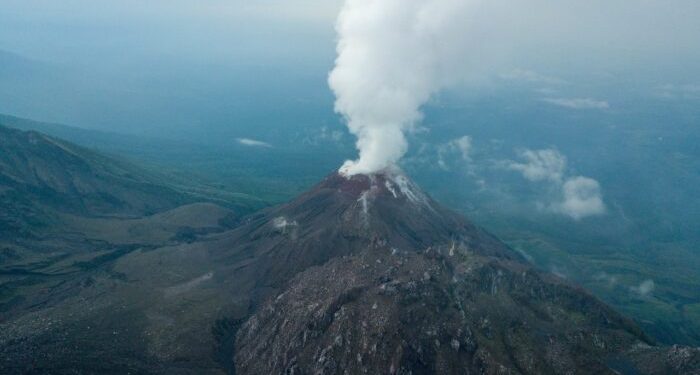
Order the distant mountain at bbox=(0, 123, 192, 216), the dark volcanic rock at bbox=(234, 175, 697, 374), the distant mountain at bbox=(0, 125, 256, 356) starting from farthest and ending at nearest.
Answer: the distant mountain at bbox=(0, 123, 192, 216) → the distant mountain at bbox=(0, 125, 256, 356) → the dark volcanic rock at bbox=(234, 175, 697, 374)

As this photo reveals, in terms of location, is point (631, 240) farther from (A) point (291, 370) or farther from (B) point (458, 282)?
(A) point (291, 370)

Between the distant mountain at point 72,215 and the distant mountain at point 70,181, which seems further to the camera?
the distant mountain at point 70,181

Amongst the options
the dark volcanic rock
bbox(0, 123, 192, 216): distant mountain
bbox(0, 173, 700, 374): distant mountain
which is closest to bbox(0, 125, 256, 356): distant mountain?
bbox(0, 123, 192, 216): distant mountain

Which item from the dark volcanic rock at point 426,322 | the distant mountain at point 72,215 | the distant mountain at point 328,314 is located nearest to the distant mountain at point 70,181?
the distant mountain at point 72,215

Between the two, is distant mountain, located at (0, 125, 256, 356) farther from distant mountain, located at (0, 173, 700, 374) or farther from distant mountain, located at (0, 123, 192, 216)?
distant mountain, located at (0, 173, 700, 374)

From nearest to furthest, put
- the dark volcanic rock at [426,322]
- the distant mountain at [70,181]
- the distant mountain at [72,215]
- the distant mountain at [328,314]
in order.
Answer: the dark volcanic rock at [426,322] → the distant mountain at [328,314] → the distant mountain at [72,215] → the distant mountain at [70,181]

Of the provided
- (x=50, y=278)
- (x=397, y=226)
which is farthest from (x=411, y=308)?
(x=50, y=278)

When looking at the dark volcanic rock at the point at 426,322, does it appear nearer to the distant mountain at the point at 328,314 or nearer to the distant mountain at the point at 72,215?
the distant mountain at the point at 328,314

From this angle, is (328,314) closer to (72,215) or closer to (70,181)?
(72,215)
